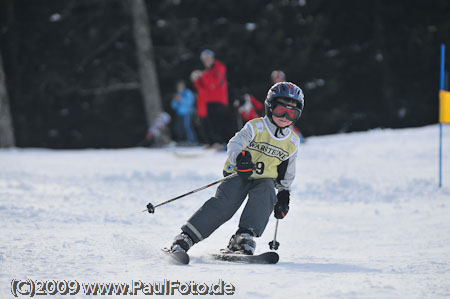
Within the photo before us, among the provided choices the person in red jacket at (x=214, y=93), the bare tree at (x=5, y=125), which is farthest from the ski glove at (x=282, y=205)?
the bare tree at (x=5, y=125)

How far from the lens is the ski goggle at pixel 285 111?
4.18 m

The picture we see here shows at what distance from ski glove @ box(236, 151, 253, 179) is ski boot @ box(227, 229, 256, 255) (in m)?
0.40

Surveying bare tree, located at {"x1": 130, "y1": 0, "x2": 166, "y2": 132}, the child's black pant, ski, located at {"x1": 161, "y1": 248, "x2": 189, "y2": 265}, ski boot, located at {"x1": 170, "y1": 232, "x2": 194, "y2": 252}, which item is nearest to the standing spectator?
bare tree, located at {"x1": 130, "y1": 0, "x2": 166, "y2": 132}

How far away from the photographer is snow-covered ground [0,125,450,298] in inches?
122

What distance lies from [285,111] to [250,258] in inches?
44.3

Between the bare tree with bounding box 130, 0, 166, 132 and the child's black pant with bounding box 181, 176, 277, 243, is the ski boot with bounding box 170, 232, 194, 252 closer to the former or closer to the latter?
the child's black pant with bounding box 181, 176, 277, 243

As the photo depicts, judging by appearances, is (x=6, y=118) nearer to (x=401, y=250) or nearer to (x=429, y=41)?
(x=401, y=250)

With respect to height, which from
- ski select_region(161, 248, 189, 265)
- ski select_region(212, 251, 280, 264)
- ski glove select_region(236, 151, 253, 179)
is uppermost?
ski glove select_region(236, 151, 253, 179)

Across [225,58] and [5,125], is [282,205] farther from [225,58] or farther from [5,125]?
[225,58]

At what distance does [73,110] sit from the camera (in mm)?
21516

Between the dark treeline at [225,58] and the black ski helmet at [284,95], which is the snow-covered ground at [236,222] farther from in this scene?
the dark treeline at [225,58]

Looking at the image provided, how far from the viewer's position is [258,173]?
4.25 meters

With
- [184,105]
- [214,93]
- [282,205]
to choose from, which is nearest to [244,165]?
[282,205]

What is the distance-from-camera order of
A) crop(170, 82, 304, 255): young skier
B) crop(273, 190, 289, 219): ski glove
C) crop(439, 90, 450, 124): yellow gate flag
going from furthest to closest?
crop(439, 90, 450, 124): yellow gate flag
crop(273, 190, 289, 219): ski glove
crop(170, 82, 304, 255): young skier
